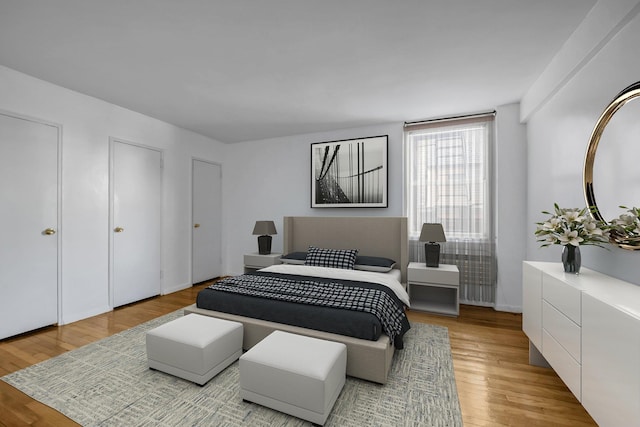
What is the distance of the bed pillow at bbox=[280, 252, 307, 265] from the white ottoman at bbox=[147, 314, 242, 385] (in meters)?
1.75

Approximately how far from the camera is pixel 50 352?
2436mm

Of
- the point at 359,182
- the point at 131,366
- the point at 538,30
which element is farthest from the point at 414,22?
the point at 131,366

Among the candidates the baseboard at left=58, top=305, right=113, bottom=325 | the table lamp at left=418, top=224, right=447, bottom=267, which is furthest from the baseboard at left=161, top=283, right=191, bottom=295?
the table lamp at left=418, top=224, right=447, bottom=267

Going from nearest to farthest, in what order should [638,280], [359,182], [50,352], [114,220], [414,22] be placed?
[638,280]
[414,22]
[50,352]
[114,220]
[359,182]

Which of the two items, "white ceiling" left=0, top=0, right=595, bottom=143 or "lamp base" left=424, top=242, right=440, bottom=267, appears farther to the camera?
"lamp base" left=424, top=242, right=440, bottom=267

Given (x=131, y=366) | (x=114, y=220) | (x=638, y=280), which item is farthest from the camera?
(x=114, y=220)

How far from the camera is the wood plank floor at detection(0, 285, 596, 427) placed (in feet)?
5.52

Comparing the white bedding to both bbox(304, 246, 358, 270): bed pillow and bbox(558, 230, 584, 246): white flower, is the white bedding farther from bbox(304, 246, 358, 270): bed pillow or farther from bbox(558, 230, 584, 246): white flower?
bbox(558, 230, 584, 246): white flower

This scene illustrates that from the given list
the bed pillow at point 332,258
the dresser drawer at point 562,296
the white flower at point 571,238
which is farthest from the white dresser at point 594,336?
the bed pillow at point 332,258

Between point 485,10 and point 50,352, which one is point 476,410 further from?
point 50,352

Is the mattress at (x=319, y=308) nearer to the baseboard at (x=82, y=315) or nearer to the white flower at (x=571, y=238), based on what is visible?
the white flower at (x=571, y=238)

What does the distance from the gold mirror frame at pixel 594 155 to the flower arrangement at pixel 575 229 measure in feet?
0.19

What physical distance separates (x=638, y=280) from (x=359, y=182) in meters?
3.07

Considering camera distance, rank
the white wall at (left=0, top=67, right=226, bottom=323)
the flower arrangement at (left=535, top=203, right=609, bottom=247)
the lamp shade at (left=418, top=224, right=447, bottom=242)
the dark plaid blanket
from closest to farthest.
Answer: the flower arrangement at (left=535, top=203, right=609, bottom=247), the dark plaid blanket, the white wall at (left=0, top=67, right=226, bottom=323), the lamp shade at (left=418, top=224, right=447, bottom=242)
